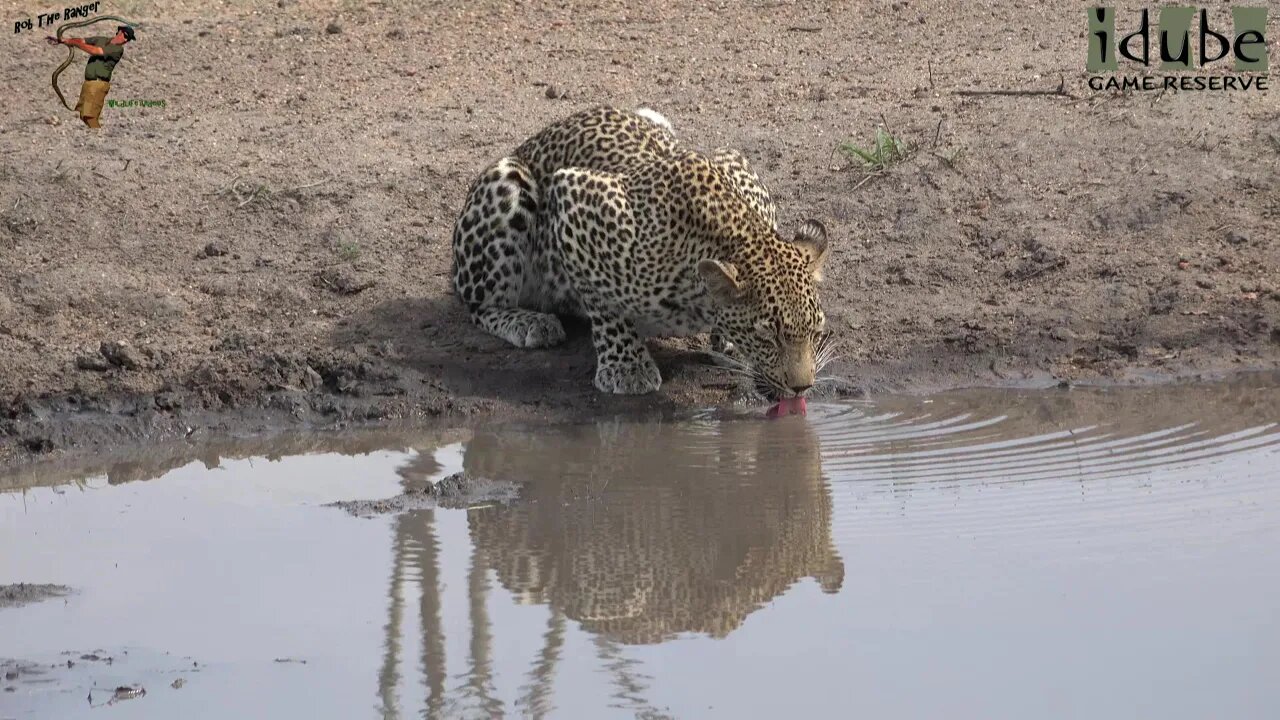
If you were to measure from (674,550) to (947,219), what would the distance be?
15.0ft

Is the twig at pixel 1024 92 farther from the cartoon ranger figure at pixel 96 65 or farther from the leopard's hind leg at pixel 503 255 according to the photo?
the cartoon ranger figure at pixel 96 65

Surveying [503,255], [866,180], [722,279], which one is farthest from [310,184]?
[722,279]

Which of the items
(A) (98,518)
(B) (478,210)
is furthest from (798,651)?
(B) (478,210)

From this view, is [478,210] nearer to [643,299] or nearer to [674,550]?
[643,299]

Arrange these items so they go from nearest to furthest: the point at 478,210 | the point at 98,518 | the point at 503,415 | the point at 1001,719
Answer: the point at 1001,719, the point at 98,518, the point at 503,415, the point at 478,210

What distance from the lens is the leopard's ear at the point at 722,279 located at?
28.0 feet

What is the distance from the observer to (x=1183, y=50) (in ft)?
41.5

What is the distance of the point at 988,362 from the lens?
31.4 feet

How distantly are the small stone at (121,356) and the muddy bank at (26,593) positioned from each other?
9.26 ft

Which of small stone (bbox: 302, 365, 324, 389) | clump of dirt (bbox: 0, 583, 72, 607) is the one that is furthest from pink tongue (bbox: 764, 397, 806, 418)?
clump of dirt (bbox: 0, 583, 72, 607)

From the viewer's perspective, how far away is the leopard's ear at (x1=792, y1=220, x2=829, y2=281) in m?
8.82

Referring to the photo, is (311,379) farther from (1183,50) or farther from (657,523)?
(1183,50)

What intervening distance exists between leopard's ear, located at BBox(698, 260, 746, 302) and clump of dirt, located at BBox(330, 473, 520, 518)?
58.6 inches

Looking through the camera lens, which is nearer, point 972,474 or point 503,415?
point 972,474
